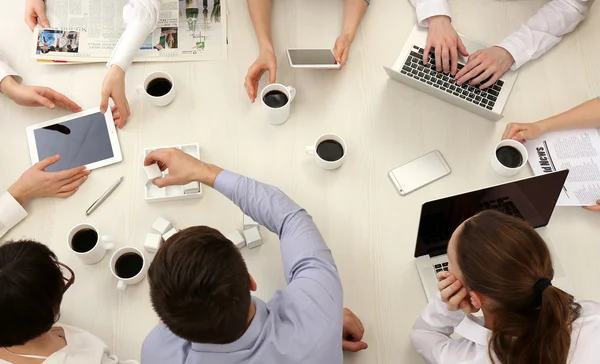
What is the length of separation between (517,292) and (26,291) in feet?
2.87

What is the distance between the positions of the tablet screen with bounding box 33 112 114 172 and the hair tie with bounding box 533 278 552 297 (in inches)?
40.7

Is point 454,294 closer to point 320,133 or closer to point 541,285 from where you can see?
point 541,285

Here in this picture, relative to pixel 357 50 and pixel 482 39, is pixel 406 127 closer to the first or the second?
pixel 357 50

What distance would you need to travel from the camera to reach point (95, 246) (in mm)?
1128

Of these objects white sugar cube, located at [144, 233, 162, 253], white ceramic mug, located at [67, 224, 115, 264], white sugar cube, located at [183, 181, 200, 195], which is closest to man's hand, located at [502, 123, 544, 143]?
white sugar cube, located at [183, 181, 200, 195]

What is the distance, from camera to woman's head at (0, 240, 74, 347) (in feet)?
2.79

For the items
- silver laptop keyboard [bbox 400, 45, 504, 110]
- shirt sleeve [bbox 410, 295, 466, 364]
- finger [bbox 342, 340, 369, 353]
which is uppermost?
silver laptop keyboard [bbox 400, 45, 504, 110]

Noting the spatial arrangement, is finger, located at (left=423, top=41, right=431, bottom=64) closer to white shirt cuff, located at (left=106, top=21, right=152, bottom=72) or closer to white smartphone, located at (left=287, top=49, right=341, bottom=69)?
white smartphone, located at (left=287, top=49, right=341, bottom=69)

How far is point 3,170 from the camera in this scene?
4.24 feet

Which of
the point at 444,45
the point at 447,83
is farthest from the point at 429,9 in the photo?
the point at 447,83

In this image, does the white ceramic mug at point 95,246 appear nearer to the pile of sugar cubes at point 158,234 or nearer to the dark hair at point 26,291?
the pile of sugar cubes at point 158,234

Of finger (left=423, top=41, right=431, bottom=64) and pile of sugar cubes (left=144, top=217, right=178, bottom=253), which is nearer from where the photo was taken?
pile of sugar cubes (left=144, top=217, right=178, bottom=253)

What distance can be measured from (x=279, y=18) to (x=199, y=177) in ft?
1.99

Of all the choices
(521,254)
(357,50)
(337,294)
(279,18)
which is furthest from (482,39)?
(337,294)
